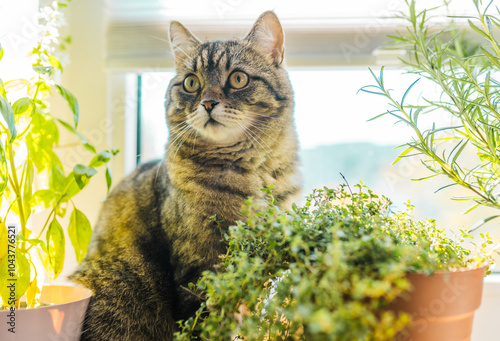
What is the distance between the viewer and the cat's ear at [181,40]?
3.49 ft

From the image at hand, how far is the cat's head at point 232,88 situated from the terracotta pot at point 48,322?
0.48 metres

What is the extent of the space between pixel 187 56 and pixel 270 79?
0.80 ft

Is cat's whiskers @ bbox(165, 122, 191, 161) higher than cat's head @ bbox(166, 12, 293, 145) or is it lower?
lower

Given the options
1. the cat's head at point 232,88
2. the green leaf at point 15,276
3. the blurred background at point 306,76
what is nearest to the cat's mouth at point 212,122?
the cat's head at point 232,88

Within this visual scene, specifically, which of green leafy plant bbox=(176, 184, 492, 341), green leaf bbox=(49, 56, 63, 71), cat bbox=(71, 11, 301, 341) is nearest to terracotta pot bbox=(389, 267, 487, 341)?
green leafy plant bbox=(176, 184, 492, 341)

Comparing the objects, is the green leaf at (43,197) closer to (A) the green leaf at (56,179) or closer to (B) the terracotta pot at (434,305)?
(A) the green leaf at (56,179)

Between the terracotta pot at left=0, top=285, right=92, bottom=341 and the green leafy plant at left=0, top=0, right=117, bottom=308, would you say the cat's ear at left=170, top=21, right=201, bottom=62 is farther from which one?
the terracotta pot at left=0, top=285, right=92, bottom=341

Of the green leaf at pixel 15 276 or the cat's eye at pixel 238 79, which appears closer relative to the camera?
the green leaf at pixel 15 276

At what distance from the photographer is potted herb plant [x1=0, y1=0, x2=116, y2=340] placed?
29.4 inches

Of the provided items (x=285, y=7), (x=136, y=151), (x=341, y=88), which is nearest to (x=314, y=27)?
(x=285, y=7)

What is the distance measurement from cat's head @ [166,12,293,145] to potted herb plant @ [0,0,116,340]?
254 millimetres

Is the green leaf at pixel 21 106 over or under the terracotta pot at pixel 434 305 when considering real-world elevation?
over

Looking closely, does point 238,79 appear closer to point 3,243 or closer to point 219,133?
point 219,133

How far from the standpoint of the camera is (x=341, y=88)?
1315mm
